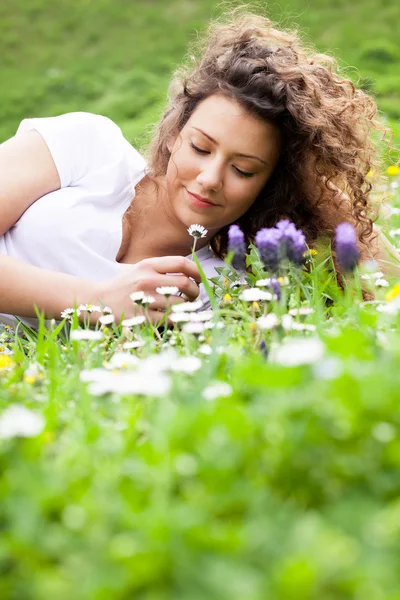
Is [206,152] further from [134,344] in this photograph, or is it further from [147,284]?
[134,344]

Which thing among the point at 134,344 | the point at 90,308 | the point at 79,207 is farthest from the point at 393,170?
the point at 134,344

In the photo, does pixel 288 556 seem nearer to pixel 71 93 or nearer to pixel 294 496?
pixel 294 496

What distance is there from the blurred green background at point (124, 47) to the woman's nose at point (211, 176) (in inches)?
159

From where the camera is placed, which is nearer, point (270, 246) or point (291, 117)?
point (270, 246)

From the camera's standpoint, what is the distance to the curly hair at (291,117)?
2.53 m

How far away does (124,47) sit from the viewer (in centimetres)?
919

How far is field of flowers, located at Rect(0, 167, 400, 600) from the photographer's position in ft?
2.69

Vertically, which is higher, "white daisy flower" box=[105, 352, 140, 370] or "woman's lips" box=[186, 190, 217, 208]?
"white daisy flower" box=[105, 352, 140, 370]

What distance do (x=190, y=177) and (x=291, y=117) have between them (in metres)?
0.41

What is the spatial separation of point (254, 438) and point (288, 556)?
0.74 feet

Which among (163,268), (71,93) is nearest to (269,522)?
(163,268)

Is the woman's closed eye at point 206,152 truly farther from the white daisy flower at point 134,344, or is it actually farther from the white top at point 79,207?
the white daisy flower at point 134,344

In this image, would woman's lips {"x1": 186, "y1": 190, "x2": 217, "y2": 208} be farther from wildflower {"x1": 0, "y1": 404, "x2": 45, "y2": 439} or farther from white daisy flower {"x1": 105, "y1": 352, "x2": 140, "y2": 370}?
wildflower {"x1": 0, "y1": 404, "x2": 45, "y2": 439}

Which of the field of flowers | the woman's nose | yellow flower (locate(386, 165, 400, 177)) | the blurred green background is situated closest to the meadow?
the field of flowers
